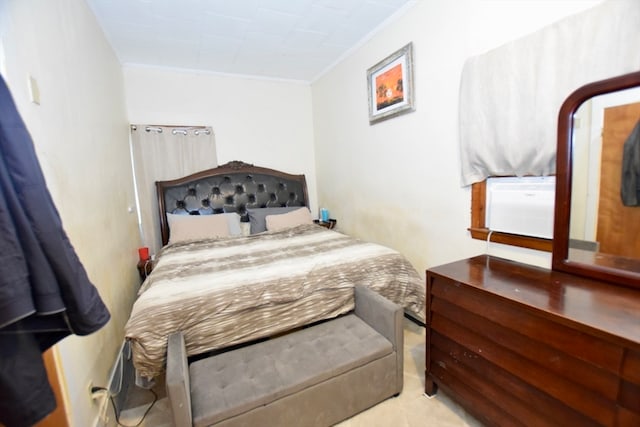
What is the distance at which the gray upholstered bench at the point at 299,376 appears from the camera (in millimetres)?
1173

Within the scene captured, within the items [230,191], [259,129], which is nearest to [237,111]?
[259,129]

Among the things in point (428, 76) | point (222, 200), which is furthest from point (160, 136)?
point (428, 76)

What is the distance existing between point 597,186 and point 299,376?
158 centimetres

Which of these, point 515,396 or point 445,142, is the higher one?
point 445,142

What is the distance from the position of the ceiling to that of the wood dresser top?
1.98m

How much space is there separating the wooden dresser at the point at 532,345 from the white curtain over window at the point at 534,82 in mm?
597

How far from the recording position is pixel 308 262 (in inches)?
73.9

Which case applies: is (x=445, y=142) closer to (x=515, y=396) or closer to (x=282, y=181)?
(x=515, y=396)

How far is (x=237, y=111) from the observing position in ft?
10.9

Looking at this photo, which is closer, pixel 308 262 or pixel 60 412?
pixel 60 412

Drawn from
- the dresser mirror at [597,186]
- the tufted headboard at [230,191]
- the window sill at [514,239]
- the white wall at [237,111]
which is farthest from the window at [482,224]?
the white wall at [237,111]

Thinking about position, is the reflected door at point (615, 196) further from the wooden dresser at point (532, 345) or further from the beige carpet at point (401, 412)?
the beige carpet at point (401, 412)

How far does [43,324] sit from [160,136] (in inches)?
109

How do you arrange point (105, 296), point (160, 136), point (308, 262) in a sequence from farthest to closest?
point (160, 136)
point (308, 262)
point (105, 296)
